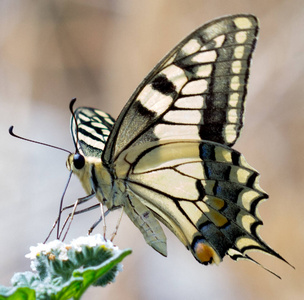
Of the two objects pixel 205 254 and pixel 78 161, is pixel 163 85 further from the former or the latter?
pixel 205 254

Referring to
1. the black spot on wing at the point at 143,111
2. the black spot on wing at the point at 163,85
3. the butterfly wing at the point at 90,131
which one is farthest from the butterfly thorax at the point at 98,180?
the black spot on wing at the point at 163,85

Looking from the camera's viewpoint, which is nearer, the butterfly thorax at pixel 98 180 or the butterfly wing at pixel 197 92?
the butterfly wing at pixel 197 92

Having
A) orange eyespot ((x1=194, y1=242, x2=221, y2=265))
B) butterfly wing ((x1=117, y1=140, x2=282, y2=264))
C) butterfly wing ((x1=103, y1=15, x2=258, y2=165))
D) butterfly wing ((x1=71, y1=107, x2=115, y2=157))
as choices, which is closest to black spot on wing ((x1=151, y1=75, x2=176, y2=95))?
butterfly wing ((x1=103, y1=15, x2=258, y2=165))

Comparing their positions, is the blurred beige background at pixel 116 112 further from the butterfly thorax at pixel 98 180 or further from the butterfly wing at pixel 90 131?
the butterfly thorax at pixel 98 180

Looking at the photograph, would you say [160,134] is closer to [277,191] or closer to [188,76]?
[188,76]

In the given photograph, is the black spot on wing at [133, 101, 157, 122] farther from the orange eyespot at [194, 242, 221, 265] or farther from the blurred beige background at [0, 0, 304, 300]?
the blurred beige background at [0, 0, 304, 300]

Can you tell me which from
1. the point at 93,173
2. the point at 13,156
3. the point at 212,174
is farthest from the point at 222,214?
the point at 13,156
